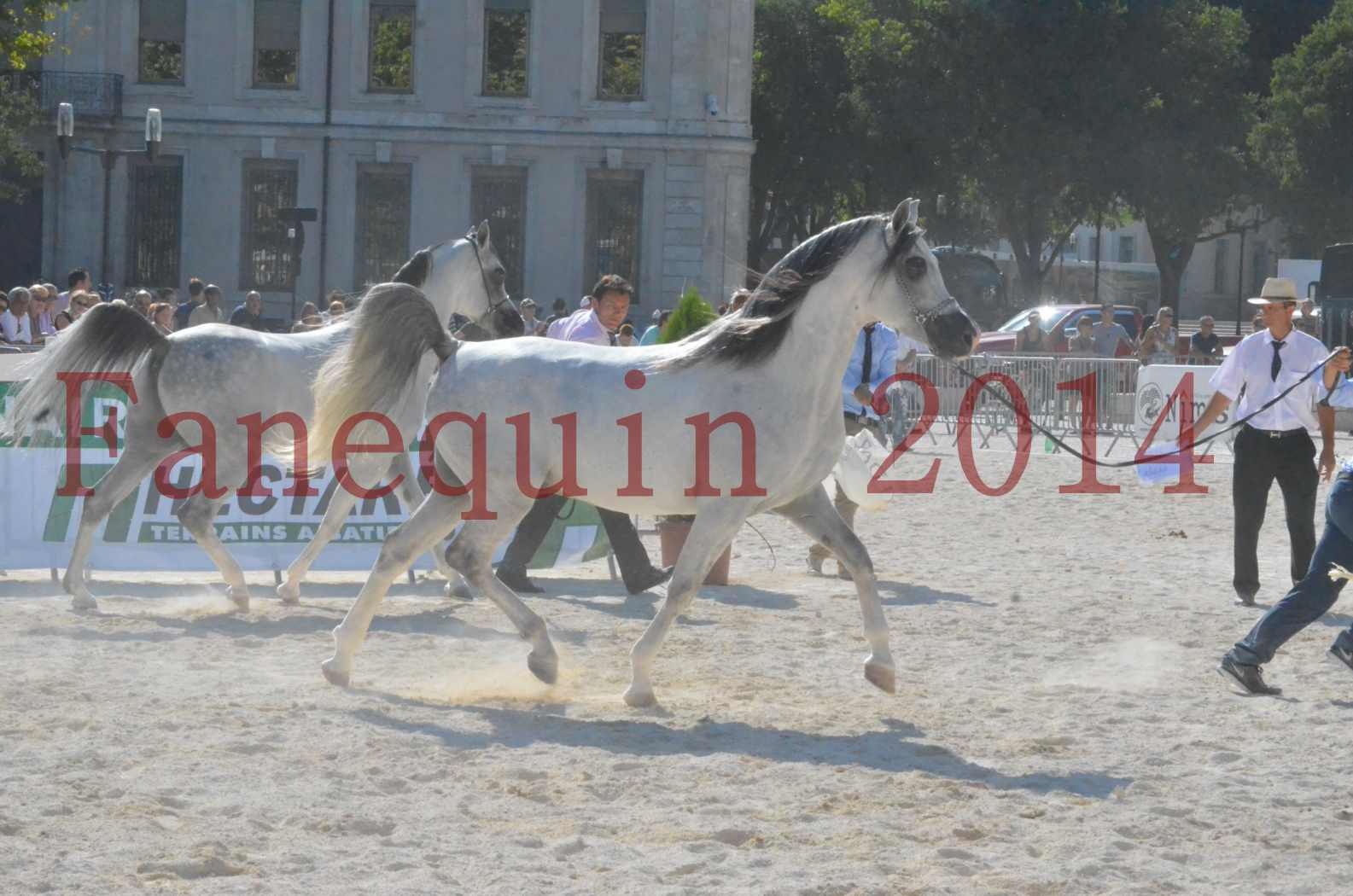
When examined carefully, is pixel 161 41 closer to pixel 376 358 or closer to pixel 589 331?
pixel 589 331

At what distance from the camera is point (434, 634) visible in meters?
9.20

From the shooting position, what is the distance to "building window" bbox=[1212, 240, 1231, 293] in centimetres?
7306

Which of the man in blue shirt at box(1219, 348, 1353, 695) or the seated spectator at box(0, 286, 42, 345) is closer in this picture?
the man in blue shirt at box(1219, 348, 1353, 695)

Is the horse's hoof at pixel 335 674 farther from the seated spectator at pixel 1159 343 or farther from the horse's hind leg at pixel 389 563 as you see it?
the seated spectator at pixel 1159 343

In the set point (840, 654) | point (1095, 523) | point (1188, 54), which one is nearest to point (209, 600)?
point (840, 654)

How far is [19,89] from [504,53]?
1057cm

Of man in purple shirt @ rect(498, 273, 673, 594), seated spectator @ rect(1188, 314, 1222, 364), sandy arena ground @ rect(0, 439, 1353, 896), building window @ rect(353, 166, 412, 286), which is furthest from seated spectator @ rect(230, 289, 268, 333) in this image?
building window @ rect(353, 166, 412, 286)

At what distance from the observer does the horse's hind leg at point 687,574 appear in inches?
285

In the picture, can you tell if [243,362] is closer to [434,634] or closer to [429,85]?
[434,634]

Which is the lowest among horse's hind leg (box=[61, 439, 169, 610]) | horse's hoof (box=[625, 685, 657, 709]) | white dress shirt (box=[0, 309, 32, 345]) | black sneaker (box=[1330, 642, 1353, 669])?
horse's hoof (box=[625, 685, 657, 709])

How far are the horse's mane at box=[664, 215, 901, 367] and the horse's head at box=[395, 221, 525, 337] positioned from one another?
2998mm

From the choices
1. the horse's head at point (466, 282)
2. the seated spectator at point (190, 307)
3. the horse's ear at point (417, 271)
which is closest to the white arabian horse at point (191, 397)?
the horse's ear at point (417, 271)

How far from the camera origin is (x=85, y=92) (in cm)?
4009

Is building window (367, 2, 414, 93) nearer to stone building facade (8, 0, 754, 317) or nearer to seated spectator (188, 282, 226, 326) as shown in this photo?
stone building facade (8, 0, 754, 317)
